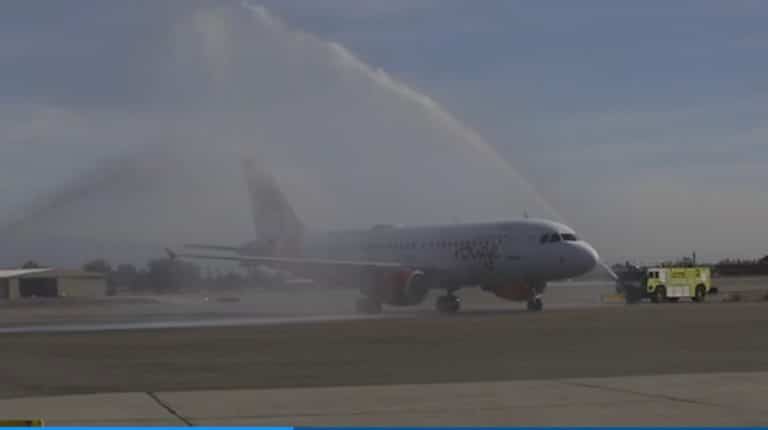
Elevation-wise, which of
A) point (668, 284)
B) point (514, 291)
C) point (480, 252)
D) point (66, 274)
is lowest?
point (668, 284)

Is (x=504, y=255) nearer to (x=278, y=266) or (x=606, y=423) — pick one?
(x=278, y=266)

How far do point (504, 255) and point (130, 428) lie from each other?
3900 centimetres

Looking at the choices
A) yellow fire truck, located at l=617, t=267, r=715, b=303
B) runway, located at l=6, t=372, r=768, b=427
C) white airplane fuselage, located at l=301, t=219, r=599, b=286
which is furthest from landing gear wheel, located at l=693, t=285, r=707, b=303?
runway, located at l=6, t=372, r=768, b=427

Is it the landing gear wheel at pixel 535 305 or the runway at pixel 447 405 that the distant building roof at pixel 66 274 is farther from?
the runway at pixel 447 405

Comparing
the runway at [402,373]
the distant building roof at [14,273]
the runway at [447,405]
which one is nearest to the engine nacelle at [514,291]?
the runway at [402,373]

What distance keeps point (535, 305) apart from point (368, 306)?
8489mm

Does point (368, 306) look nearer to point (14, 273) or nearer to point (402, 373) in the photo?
point (402, 373)

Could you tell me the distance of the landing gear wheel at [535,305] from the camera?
4897cm

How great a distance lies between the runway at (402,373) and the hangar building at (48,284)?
7934cm

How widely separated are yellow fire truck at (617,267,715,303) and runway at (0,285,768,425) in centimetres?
2565

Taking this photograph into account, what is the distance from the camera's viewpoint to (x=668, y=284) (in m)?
62.6

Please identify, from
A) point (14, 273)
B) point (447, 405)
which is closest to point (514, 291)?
point (447, 405)

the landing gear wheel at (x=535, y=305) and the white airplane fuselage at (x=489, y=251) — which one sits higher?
the white airplane fuselage at (x=489, y=251)

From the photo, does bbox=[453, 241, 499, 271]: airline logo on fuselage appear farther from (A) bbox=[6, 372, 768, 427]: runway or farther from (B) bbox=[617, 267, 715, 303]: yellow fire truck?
(A) bbox=[6, 372, 768, 427]: runway
